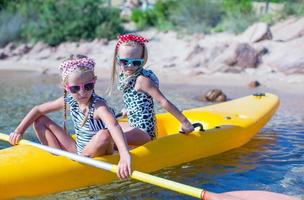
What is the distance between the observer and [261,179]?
4555 mm

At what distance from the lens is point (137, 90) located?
4535 mm

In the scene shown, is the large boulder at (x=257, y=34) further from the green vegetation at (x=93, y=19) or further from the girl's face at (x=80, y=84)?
the girl's face at (x=80, y=84)

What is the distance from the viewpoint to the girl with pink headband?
12.6ft

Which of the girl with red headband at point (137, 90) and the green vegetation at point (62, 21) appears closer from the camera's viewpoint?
the girl with red headband at point (137, 90)

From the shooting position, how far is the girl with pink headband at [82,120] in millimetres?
3852

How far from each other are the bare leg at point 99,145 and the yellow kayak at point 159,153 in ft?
0.19

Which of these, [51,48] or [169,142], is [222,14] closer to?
[51,48]

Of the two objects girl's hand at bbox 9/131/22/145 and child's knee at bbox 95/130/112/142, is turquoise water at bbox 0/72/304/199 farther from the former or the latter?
A: girl's hand at bbox 9/131/22/145

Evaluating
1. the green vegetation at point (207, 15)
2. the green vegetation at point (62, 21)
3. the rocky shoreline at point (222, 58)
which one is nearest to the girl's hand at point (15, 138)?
the rocky shoreline at point (222, 58)

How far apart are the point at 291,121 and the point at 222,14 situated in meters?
8.46

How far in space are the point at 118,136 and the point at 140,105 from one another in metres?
0.89

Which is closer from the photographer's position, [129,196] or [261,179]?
[129,196]

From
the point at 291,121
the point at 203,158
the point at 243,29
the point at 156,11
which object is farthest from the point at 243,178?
the point at 156,11

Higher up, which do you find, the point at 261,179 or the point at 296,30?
the point at 296,30
